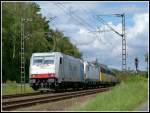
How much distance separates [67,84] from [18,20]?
131 feet

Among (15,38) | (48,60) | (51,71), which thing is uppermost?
(15,38)

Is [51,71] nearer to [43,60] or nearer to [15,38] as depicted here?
[43,60]

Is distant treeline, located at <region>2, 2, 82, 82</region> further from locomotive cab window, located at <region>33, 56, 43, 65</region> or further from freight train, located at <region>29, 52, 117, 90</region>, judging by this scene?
locomotive cab window, located at <region>33, 56, 43, 65</region>

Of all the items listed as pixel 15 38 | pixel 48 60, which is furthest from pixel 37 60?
pixel 15 38

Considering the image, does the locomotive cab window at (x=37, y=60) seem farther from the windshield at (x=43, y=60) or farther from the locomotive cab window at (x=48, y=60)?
the locomotive cab window at (x=48, y=60)

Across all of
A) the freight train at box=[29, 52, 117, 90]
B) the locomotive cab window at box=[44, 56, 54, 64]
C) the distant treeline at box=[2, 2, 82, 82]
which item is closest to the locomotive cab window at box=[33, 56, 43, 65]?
the freight train at box=[29, 52, 117, 90]

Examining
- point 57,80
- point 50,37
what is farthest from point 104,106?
point 50,37

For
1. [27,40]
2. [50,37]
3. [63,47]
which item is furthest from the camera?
[63,47]

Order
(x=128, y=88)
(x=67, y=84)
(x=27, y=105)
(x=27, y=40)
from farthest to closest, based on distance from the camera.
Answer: (x=27, y=40) < (x=67, y=84) < (x=128, y=88) < (x=27, y=105)

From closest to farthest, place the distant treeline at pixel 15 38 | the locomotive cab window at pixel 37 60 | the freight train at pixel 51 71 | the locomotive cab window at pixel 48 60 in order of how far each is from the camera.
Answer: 1. the freight train at pixel 51 71
2. the locomotive cab window at pixel 48 60
3. the locomotive cab window at pixel 37 60
4. the distant treeline at pixel 15 38

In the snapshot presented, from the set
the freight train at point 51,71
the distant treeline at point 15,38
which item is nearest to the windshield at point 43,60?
the freight train at point 51,71

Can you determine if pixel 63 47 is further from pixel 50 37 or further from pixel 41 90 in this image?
pixel 41 90

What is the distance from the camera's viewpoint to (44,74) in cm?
3844

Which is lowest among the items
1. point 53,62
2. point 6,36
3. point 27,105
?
point 27,105
